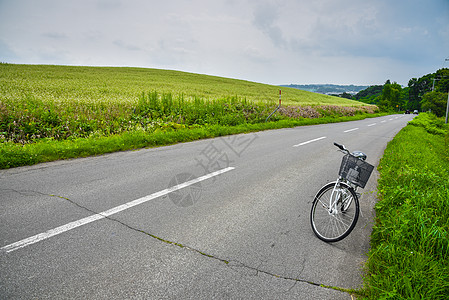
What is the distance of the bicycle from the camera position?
3.27 meters

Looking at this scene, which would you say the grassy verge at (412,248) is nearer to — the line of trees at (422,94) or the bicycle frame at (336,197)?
the bicycle frame at (336,197)

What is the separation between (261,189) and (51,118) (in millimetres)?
8216

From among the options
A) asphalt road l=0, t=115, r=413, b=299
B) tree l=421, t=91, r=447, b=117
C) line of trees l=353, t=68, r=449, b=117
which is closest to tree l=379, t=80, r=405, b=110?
line of trees l=353, t=68, r=449, b=117

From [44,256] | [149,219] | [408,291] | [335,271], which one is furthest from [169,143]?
[408,291]

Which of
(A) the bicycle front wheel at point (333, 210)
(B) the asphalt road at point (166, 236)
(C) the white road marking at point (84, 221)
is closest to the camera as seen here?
(B) the asphalt road at point (166, 236)

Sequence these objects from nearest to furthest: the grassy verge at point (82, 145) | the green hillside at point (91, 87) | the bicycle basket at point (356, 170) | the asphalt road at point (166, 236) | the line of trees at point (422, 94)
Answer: the asphalt road at point (166, 236) < the bicycle basket at point (356, 170) < the grassy verge at point (82, 145) < the green hillside at point (91, 87) < the line of trees at point (422, 94)

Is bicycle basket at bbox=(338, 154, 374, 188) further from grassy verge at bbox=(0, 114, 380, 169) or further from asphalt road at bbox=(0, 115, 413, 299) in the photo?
grassy verge at bbox=(0, 114, 380, 169)

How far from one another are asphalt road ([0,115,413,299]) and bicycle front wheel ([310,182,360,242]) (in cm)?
17

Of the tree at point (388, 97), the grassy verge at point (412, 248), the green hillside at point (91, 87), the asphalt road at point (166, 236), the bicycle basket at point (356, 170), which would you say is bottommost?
the asphalt road at point (166, 236)

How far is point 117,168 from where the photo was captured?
585 cm

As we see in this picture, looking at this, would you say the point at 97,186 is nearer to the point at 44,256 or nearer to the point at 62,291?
the point at 44,256

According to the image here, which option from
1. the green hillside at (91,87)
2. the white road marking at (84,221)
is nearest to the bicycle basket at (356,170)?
the white road marking at (84,221)

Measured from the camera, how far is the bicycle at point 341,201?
10.7 feet

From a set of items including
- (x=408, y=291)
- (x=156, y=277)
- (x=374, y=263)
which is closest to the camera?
(x=408, y=291)
